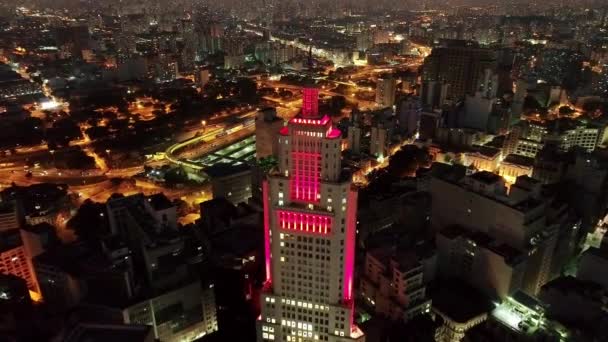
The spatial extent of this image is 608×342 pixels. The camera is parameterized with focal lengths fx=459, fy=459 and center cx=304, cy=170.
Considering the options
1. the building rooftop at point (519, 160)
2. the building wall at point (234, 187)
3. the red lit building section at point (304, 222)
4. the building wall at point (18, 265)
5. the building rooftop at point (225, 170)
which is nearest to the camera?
the red lit building section at point (304, 222)

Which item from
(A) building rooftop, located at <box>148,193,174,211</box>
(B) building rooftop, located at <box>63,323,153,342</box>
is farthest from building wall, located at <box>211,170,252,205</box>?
(B) building rooftop, located at <box>63,323,153,342</box>

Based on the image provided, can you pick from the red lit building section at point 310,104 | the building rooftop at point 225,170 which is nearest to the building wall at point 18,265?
the building rooftop at point 225,170

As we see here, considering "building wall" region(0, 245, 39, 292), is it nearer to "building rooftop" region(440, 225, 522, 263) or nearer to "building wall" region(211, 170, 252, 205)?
"building wall" region(211, 170, 252, 205)

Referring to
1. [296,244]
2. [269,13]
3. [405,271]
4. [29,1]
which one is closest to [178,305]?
[296,244]

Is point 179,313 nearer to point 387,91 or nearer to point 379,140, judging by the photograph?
point 379,140

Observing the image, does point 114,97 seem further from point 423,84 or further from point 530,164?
point 530,164

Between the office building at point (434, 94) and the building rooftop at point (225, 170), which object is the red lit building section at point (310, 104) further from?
the office building at point (434, 94)

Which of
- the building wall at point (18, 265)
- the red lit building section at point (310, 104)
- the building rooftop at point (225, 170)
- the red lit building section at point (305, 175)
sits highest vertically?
the red lit building section at point (310, 104)
